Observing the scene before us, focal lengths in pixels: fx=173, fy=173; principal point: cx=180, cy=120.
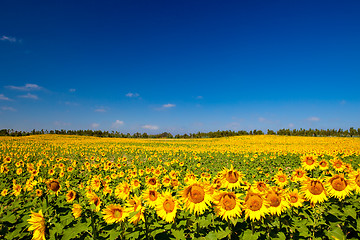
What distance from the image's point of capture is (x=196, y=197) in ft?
8.71

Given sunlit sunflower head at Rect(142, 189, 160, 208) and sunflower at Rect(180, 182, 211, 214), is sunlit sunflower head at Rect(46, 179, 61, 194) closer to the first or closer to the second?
sunlit sunflower head at Rect(142, 189, 160, 208)

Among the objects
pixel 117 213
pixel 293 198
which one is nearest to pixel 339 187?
pixel 293 198

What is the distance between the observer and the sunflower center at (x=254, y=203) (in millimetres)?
2523

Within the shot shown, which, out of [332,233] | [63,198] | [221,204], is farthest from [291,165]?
[63,198]

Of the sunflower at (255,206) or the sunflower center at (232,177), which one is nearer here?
the sunflower at (255,206)

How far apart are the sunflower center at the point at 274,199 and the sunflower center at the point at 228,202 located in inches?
22.5

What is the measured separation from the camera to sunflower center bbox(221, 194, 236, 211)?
257 cm

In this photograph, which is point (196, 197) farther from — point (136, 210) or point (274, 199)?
point (274, 199)

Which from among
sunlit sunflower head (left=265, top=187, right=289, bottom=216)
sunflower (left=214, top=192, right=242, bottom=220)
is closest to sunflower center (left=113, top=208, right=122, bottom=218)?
sunflower (left=214, top=192, right=242, bottom=220)

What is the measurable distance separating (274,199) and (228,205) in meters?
0.72

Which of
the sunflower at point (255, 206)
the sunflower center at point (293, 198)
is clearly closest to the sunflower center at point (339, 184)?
the sunflower center at point (293, 198)

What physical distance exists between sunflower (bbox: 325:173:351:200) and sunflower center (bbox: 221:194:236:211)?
2263 mm

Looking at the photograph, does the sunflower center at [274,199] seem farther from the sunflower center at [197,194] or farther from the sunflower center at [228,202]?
the sunflower center at [197,194]

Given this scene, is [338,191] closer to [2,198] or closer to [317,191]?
[317,191]
